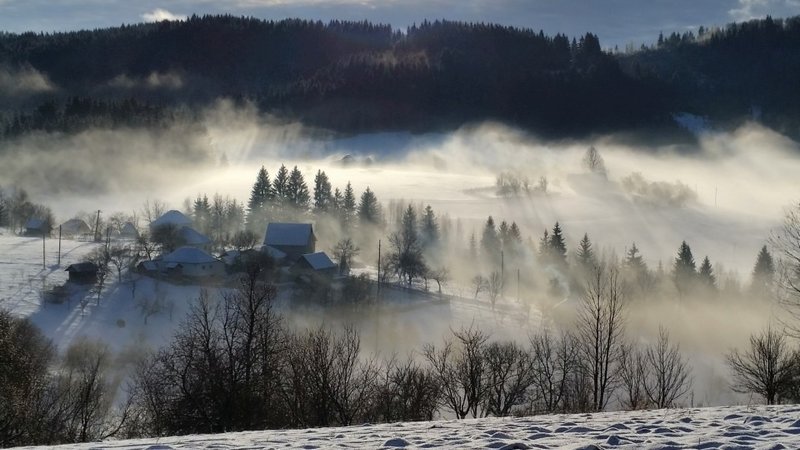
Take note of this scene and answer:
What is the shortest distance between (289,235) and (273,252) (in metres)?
5.02

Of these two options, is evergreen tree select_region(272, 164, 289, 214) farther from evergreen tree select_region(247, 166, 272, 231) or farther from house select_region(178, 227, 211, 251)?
house select_region(178, 227, 211, 251)

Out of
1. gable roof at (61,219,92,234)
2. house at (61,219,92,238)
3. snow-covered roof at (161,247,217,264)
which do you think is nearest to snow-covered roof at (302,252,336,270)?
snow-covered roof at (161,247,217,264)

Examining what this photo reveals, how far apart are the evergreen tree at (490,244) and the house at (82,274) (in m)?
62.7

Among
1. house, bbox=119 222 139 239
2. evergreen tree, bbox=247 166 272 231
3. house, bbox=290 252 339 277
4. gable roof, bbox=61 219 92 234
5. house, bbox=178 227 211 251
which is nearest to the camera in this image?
house, bbox=290 252 339 277

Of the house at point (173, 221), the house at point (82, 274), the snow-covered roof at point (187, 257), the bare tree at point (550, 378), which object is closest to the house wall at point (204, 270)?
the snow-covered roof at point (187, 257)

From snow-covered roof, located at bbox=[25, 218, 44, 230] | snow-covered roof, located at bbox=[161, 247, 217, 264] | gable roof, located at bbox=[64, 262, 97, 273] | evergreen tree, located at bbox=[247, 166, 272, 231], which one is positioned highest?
evergreen tree, located at bbox=[247, 166, 272, 231]

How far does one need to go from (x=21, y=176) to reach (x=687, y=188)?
592ft

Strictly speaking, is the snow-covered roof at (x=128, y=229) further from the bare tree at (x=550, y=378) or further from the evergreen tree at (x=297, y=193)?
the bare tree at (x=550, y=378)

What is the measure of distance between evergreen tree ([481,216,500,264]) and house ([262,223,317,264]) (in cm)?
3664

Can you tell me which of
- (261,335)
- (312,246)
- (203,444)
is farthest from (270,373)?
(312,246)

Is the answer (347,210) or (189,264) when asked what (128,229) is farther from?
(347,210)

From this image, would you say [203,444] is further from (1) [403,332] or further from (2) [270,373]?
(1) [403,332]

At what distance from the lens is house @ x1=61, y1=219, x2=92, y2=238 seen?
97756mm

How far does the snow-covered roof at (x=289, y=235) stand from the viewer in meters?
81.5
